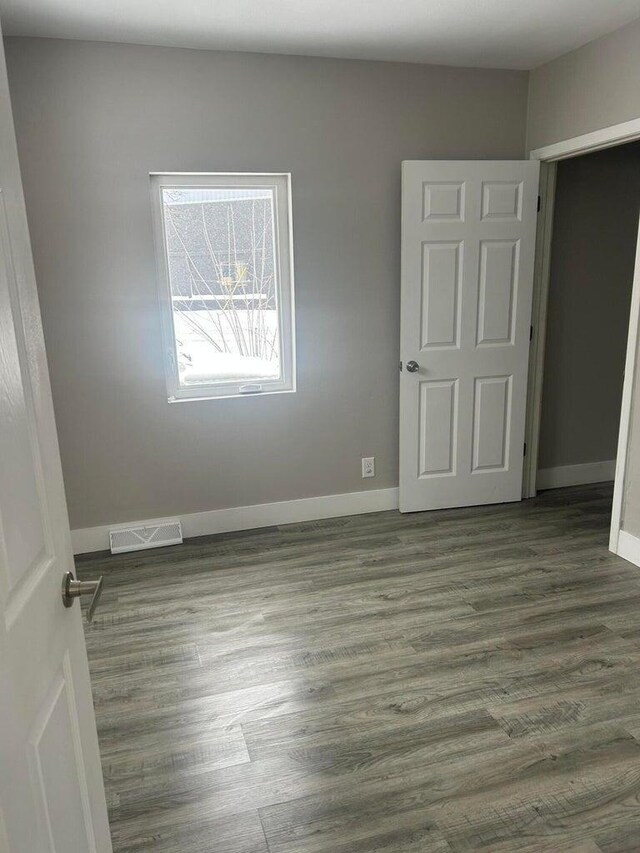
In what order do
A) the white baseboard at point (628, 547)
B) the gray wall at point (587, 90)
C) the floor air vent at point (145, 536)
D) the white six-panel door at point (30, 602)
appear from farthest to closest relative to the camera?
the floor air vent at point (145, 536), the white baseboard at point (628, 547), the gray wall at point (587, 90), the white six-panel door at point (30, 602)

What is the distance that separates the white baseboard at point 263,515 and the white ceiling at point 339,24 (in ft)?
8.10

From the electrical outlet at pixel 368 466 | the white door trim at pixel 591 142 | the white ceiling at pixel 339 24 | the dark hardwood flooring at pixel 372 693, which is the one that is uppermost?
the white ceiling at pixel 339 24

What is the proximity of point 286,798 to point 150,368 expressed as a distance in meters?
2.28

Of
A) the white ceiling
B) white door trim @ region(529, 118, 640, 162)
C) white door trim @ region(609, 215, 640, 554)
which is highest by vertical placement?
the white ceiling

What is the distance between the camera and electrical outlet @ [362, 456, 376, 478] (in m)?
3.97

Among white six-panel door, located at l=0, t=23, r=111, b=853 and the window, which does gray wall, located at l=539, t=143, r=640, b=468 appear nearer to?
the window

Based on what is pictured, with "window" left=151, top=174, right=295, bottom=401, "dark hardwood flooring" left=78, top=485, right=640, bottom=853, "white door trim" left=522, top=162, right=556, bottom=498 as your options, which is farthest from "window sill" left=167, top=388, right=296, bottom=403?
"white door trim" left=522, top=162, right=556, bottom=498

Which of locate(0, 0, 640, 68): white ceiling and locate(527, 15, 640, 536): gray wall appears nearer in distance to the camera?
locate(0, 0, 640, 68): white ceiling

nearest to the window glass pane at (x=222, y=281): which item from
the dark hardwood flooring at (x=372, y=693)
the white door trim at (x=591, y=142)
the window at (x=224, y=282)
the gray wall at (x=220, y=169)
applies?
the window at (x=224, y=282)

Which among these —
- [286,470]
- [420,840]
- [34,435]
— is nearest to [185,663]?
[420,840]

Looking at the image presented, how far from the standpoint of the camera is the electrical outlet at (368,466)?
397 centimetres

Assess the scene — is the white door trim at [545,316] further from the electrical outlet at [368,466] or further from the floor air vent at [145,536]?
the floor air vent at [145,536]

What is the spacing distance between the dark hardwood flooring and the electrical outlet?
1.50ft

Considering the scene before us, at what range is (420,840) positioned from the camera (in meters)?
1.73
